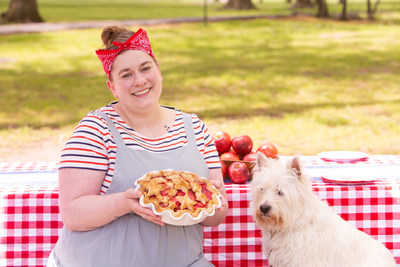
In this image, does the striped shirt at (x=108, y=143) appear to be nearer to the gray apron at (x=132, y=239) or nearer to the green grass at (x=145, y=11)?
the gray apron at (x=132, y=239)

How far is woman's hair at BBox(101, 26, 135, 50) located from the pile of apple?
1221mm

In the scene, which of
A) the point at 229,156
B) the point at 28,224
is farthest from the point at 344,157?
the point at 28,224

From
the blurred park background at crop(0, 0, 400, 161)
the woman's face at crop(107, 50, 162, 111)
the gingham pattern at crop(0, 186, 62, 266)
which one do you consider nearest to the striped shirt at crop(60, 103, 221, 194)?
the woman's face at crop(107, 50, 162, 111)

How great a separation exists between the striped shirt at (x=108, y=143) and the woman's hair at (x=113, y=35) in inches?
14.2

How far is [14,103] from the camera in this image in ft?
39.8

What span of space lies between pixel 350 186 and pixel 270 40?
62.0ft

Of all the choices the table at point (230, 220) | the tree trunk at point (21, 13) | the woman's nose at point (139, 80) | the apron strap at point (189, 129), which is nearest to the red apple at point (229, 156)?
the table at point (230, 220)

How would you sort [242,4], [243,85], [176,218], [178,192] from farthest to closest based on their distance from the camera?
[242,4]
[243,85]
[178,192]
[176,218]

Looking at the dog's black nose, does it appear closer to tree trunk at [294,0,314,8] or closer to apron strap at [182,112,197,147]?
apron strap at [182,112,197,147]

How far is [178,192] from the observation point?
2600mm

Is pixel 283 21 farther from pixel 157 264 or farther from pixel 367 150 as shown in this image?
pixel 157 264

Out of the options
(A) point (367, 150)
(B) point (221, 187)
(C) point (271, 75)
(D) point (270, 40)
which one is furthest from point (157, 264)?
(D) point (270, 40)

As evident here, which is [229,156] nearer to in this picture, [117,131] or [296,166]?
[296,166]

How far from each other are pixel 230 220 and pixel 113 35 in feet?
4.77
